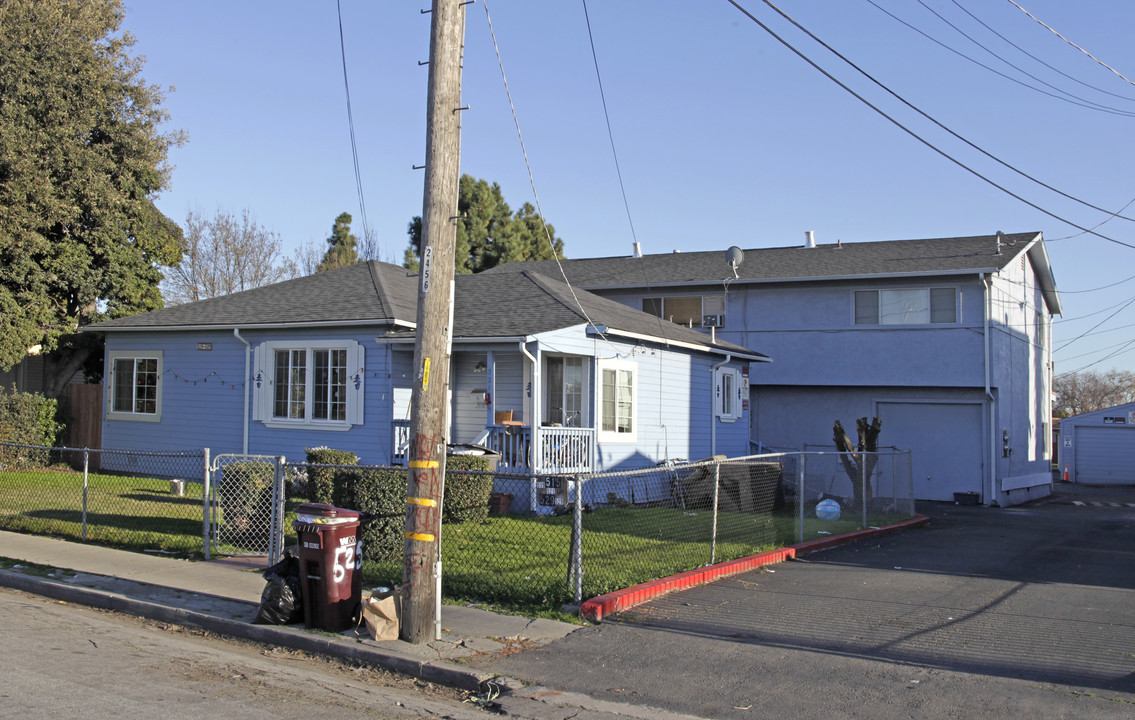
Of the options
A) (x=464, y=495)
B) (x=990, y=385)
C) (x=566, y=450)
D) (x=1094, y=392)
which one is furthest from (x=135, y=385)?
(x=1094, y=392)

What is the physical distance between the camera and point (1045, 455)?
96.8 ft

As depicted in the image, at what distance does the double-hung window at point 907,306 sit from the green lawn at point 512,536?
8.30 m

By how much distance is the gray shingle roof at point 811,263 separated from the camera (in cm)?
2397

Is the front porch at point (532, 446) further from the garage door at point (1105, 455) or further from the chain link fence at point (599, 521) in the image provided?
the garage door at point (1105, 455)

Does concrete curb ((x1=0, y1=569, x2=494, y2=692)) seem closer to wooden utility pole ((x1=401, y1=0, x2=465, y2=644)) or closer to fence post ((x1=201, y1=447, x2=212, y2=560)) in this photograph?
wooden utility pole ((x1=401, y1=0, x2=465, y2=644))

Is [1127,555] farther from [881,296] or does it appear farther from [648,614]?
[881,296]

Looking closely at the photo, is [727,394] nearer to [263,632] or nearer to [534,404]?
[534,404]

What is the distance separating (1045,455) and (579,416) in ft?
63.4

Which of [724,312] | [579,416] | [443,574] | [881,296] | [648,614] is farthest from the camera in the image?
[724,312]

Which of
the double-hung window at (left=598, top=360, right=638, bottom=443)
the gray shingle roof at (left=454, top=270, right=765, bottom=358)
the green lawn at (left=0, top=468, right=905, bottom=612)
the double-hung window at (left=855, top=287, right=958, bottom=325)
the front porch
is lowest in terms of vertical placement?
the green lawn at (left=0, top=468, right=905, bottom=612)

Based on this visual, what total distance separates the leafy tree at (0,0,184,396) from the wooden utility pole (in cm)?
1620

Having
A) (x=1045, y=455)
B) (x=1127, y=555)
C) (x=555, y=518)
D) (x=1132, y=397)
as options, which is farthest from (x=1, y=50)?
(x=1132, y=397)

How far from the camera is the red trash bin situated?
774 cm

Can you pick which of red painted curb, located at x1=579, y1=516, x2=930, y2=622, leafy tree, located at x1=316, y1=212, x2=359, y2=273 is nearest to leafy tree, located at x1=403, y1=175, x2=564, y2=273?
leafy tree, located at x1=316, y1=212, x2=359, y2=273
